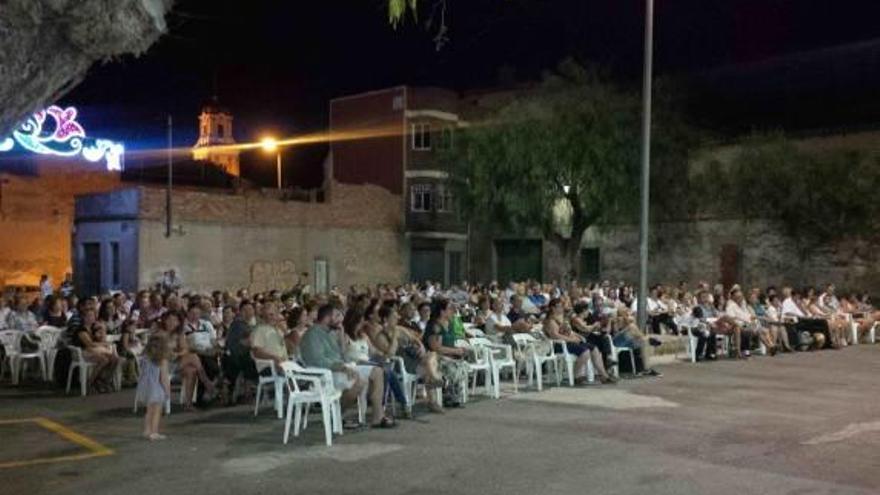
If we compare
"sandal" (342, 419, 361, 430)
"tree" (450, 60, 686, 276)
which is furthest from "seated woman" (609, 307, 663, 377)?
"tree" (450, 60, 686, 276)

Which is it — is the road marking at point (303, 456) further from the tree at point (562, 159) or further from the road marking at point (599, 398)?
the tree at point (562, 159)

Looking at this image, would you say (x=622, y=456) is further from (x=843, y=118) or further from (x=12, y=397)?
(x=843, y=118)

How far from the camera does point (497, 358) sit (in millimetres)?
12656

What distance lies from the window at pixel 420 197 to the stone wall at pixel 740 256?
8.41m

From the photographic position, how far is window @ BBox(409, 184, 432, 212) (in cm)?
3906

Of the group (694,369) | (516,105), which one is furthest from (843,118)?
(694,369)

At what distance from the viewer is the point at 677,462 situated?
7727 millimetres

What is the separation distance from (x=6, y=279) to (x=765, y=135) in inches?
1071

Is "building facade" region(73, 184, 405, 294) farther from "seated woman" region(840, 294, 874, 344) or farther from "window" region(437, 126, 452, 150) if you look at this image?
"seated woman" region(840, 294, 874, 344)

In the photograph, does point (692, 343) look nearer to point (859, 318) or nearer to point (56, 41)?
point (859, 318)

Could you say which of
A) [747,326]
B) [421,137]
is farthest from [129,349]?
[421,137]

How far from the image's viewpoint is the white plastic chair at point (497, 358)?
11755 mm

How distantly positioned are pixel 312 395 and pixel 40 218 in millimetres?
26977

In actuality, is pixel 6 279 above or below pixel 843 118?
below
